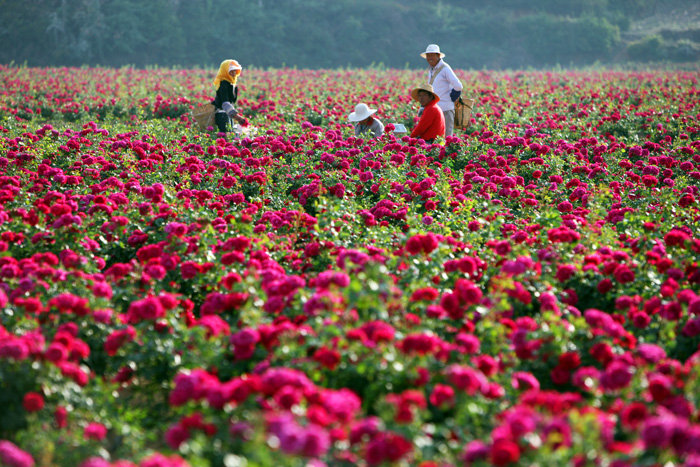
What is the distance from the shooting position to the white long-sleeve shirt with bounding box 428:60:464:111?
9572 mm

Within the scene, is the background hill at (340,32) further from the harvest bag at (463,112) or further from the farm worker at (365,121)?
the farm worker at (365,121)

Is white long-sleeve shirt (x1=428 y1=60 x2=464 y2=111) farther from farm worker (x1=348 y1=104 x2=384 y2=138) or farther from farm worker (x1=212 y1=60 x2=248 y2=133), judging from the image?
farm worker (x1=212 y1=60 x2=248 y2=133)

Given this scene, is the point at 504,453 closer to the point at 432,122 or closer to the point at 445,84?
the point at 432,122

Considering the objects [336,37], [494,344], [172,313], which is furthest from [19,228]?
[336,37]

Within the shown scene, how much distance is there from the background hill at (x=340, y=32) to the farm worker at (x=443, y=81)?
34881 mm

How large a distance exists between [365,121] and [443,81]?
142 centimetres

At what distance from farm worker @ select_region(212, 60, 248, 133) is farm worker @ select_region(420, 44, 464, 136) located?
3.00 meters

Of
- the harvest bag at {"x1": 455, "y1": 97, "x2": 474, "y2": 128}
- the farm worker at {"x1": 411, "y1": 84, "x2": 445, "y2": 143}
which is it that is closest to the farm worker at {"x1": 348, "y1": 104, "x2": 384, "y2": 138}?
the farm worker at {"x1": 411, "y1": 84, "x2": 445, "y2": 143}

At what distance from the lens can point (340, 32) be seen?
4772 centimetres

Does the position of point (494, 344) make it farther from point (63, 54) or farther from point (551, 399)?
point (63, 54)

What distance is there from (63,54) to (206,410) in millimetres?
43109

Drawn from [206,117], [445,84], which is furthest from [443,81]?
[206,117]

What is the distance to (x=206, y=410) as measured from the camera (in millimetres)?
2553

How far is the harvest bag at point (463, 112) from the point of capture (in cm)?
1022
